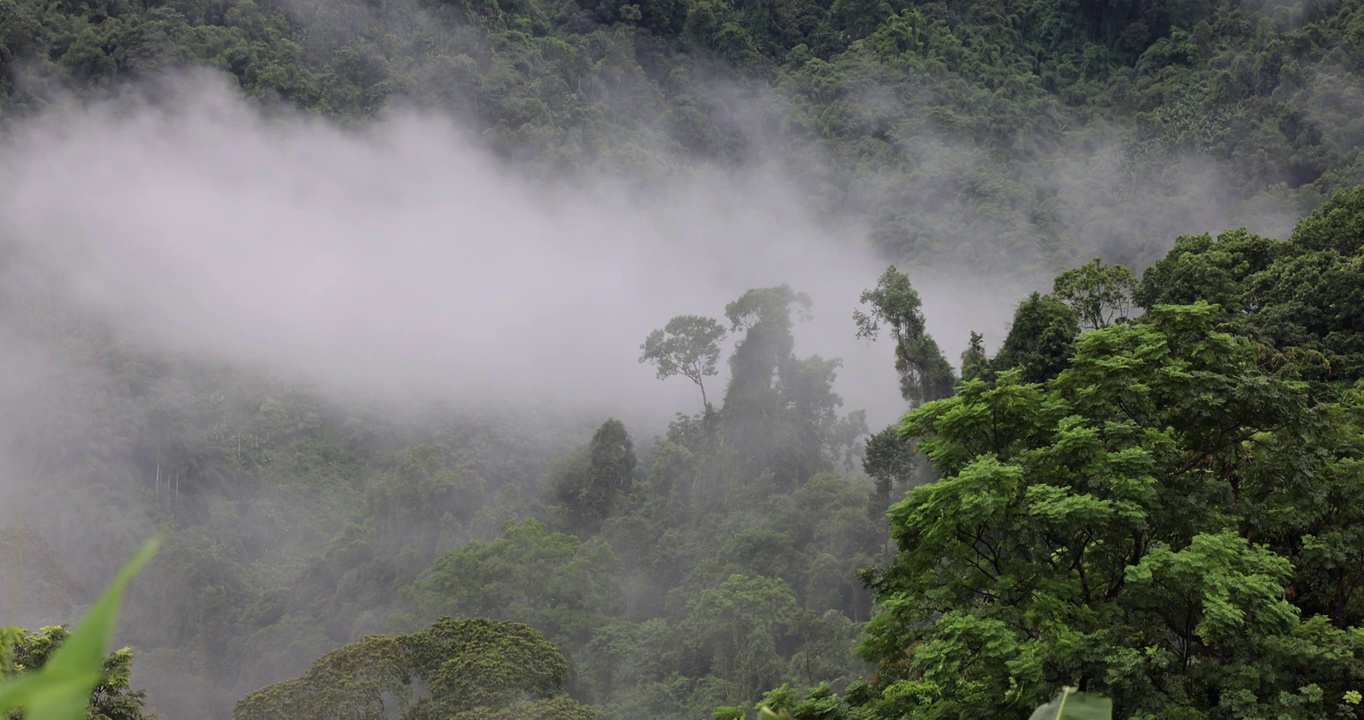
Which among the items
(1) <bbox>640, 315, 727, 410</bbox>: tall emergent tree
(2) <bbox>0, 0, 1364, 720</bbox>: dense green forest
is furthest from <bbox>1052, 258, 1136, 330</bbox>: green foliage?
(1) <bbox>640, 315, 727, 410</bbox>: tall emergent tree

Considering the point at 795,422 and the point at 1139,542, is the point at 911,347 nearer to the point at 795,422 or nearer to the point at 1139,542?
the point at 795,422

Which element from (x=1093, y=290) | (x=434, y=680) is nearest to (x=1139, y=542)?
(x=1093, y=290)

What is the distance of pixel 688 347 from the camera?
38.2 m

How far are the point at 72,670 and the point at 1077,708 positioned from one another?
40.3 inches

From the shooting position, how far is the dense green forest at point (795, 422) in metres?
8.46

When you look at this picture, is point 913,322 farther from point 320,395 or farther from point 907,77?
point 907,77

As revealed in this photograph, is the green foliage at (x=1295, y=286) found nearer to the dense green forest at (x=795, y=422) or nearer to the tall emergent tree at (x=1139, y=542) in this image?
the dense green forest at (x=795, y=422)

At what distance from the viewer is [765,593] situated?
25297mm

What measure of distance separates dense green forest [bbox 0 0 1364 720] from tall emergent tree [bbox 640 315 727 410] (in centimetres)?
18

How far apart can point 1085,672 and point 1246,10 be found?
164 ft

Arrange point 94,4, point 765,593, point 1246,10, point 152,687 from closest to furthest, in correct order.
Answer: point 765,593 → point 152,687 → point 1246,10 → point 94,4

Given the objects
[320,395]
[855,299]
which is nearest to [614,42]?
[855,299]

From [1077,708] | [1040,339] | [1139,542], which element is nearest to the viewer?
[1077,708]

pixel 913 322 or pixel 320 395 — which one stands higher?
pixel 320 395
